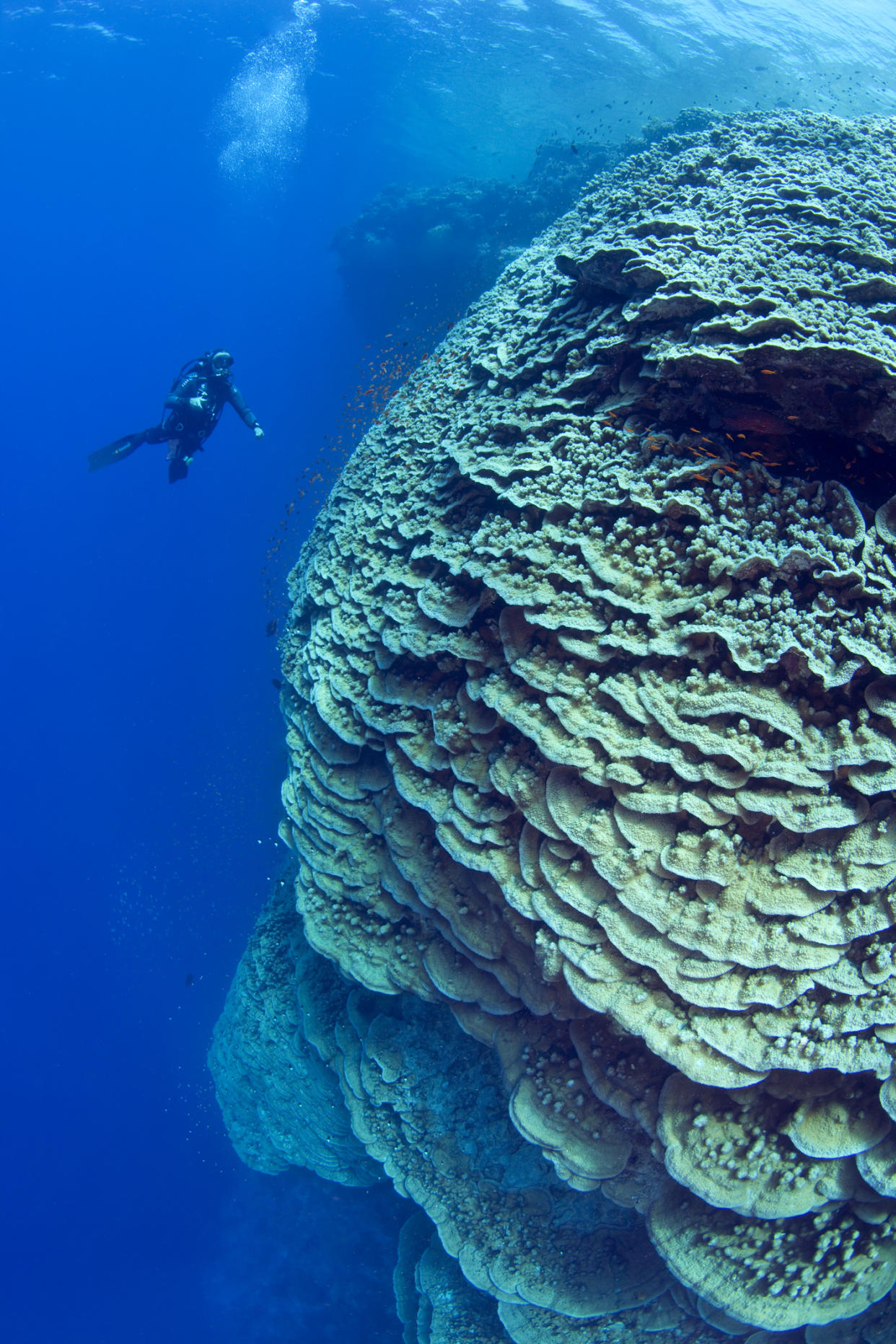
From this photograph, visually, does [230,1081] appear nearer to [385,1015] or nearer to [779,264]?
[385,1015]

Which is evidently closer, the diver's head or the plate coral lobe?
the plate coral lobe

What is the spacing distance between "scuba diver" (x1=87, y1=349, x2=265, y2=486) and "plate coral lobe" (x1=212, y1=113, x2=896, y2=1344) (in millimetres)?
8382

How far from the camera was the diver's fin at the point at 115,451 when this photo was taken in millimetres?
13430

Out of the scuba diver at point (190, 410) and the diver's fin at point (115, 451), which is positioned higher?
the scuba diver at point (190, 410)

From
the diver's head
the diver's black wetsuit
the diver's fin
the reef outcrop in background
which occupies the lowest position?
the diver's fin

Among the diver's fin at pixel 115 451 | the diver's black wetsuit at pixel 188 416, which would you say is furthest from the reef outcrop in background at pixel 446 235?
Result: the diver's fin at pixel 115 451

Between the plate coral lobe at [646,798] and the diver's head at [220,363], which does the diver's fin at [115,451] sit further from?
the plate coral lobe at [646,798]

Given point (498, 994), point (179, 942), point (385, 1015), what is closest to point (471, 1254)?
point (385, 1015)

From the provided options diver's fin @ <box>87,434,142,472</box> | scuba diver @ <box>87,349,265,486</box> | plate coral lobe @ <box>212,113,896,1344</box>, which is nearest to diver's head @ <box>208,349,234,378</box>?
scuba diver @ <box>87,349,265,486</box>

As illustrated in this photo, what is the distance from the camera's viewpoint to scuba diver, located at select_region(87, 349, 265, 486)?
497 inches

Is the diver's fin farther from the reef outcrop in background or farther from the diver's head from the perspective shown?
the reef outcrop in background

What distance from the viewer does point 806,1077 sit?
11.6ft

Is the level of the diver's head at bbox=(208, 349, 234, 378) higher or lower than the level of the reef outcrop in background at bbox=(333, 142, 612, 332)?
lower

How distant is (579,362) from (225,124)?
7132 centimetres
